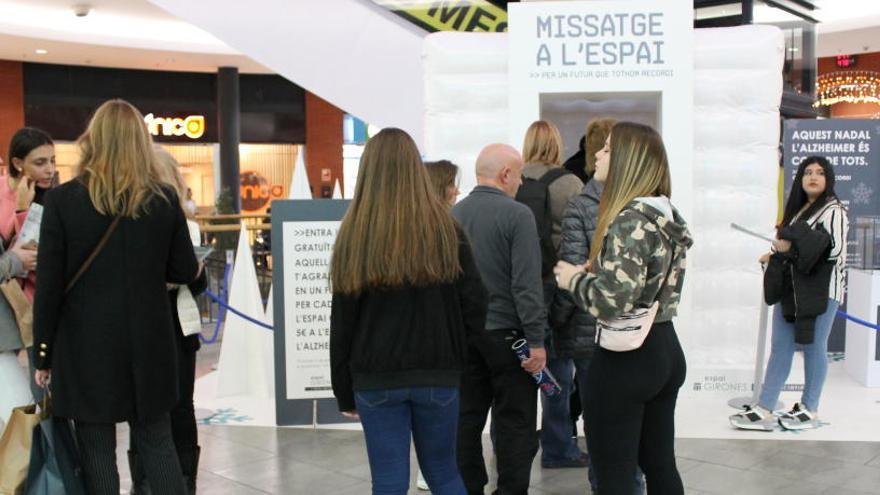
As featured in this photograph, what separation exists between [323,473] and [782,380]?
2385 mm

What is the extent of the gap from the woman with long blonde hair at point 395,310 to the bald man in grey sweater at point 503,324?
57 centimetres

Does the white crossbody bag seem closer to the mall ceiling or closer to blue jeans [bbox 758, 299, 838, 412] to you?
blue jeans [bbox 758, 299, 838, 412]

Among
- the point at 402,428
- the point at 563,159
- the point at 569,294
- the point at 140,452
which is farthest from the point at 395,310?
the point at 563,159

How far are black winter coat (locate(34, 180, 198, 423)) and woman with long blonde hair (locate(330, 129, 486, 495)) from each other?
62 centimetres

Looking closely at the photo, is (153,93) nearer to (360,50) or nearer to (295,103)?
(295,103)

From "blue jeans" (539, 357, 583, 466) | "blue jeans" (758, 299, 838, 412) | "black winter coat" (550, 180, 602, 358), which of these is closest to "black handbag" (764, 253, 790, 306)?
"blue jeans" (758, 299, 838, 412)

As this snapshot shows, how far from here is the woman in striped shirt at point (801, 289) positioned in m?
4.59

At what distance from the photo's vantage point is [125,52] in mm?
15641

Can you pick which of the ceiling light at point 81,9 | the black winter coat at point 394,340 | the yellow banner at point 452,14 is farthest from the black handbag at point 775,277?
the ceiling light at point 81,9

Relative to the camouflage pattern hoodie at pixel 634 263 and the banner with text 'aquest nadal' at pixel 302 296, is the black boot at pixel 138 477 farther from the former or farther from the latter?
the camouflage pattern hoodie at pixel 634 263

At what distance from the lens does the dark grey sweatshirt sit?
3.27 m

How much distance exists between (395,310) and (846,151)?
5.29 m

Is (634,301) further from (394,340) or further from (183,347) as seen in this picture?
(183,347)

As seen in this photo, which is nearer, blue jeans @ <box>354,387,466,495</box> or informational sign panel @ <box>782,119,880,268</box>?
blue jeans @ <box>354,387,466,495</box>
